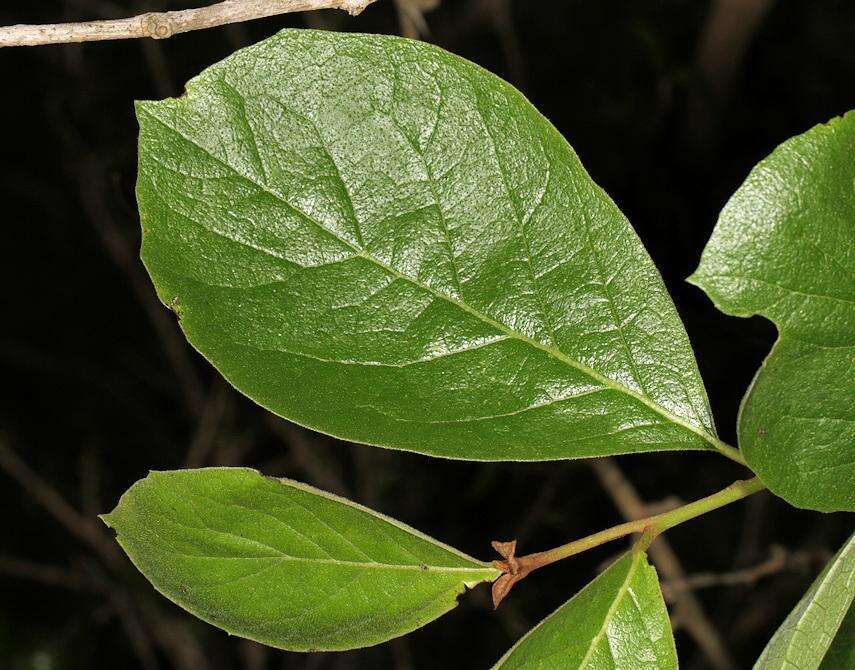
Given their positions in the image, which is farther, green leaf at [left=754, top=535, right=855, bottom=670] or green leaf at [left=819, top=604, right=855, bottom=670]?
green leaf at [left=819, top=604, right=855, bottom=670]

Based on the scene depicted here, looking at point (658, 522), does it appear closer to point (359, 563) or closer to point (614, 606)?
Answer: point (614, 606)

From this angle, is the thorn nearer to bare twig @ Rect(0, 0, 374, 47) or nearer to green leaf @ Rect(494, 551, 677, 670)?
green leaf @ Rect(494, 551, 677, 670)

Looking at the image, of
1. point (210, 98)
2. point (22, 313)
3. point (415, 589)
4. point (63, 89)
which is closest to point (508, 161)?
point (210, 98)

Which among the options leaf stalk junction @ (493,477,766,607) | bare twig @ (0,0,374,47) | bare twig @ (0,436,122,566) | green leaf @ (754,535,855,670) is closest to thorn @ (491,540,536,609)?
leaf stalk junction @ (493,477,766,607)

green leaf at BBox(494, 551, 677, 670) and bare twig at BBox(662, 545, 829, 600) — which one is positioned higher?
green leaf at BBox(494, 551, 677, 670)

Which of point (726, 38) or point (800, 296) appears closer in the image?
point (800, 296)

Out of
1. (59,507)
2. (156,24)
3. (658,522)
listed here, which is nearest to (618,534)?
(658,522)
